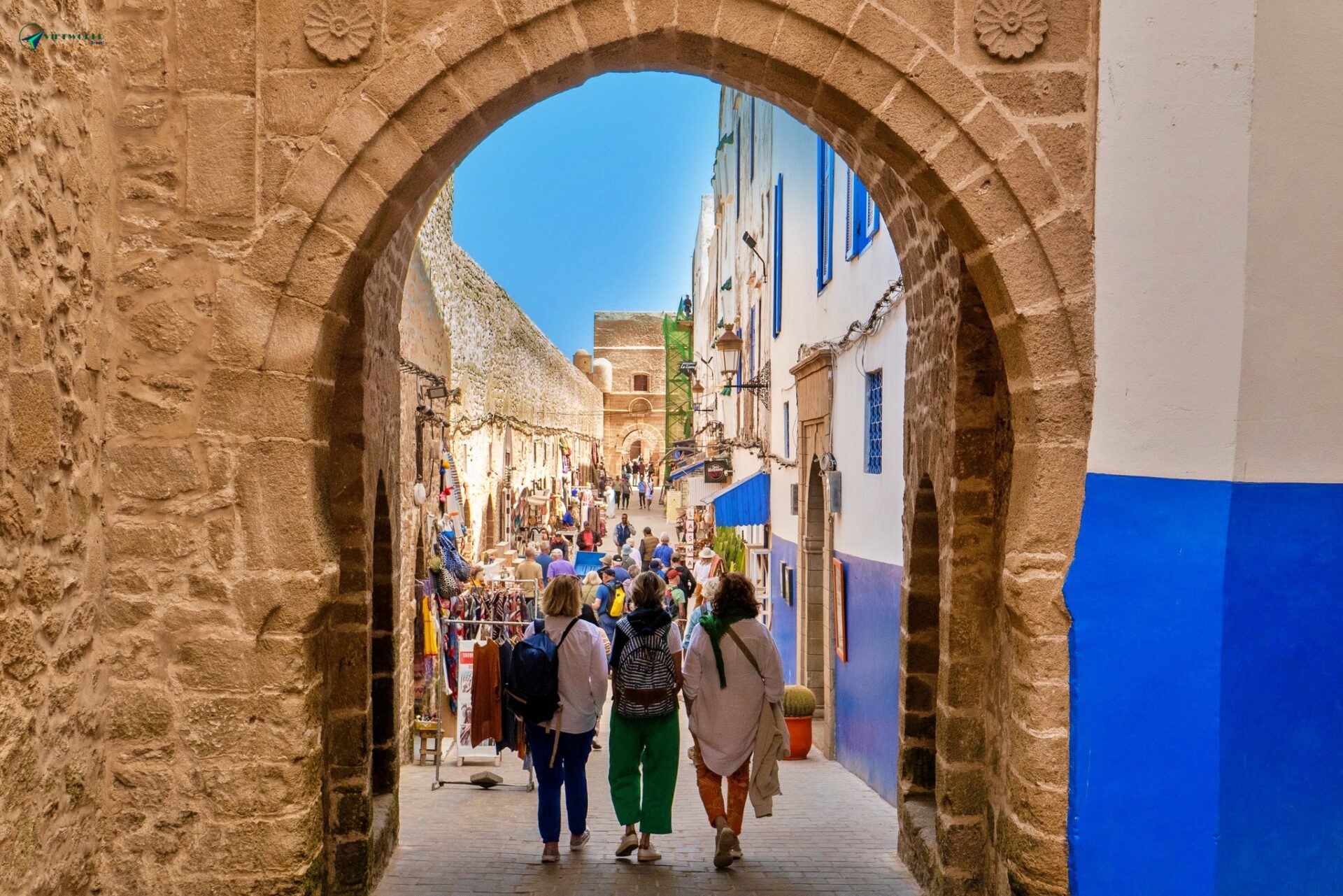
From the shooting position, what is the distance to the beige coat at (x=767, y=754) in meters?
5.21

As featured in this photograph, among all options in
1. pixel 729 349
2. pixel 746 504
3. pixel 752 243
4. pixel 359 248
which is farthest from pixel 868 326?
pixel 752 243

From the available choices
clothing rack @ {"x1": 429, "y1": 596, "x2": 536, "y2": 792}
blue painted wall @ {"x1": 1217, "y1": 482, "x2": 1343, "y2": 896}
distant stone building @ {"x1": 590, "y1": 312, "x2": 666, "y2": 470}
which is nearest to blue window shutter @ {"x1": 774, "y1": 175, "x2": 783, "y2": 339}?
clothing rack @ {"x1": 429, "y1": 596, "x2": 536, "y2": 792}

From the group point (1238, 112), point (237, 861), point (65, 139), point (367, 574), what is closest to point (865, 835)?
point (367, 574)

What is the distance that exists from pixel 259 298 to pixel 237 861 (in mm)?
1769

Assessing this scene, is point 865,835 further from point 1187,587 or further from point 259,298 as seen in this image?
point 259,298

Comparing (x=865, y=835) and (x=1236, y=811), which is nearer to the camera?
(x=1236, y=811)

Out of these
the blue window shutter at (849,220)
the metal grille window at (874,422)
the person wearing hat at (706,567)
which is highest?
the blue window shutter at (849,220)

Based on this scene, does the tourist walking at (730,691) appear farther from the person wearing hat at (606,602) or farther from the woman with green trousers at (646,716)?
the person wearing hat at (606,602)

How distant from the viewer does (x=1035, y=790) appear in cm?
343

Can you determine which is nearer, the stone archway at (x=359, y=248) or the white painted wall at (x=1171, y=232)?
the white painted wall at (x=1171, y=232)

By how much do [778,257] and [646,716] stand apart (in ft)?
29.4

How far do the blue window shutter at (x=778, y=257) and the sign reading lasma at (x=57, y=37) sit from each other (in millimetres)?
10007

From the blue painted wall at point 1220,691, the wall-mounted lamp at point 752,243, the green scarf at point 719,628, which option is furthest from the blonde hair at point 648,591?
the wall-mounted lamp at point 752,243

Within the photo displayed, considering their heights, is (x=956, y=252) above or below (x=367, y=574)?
above
